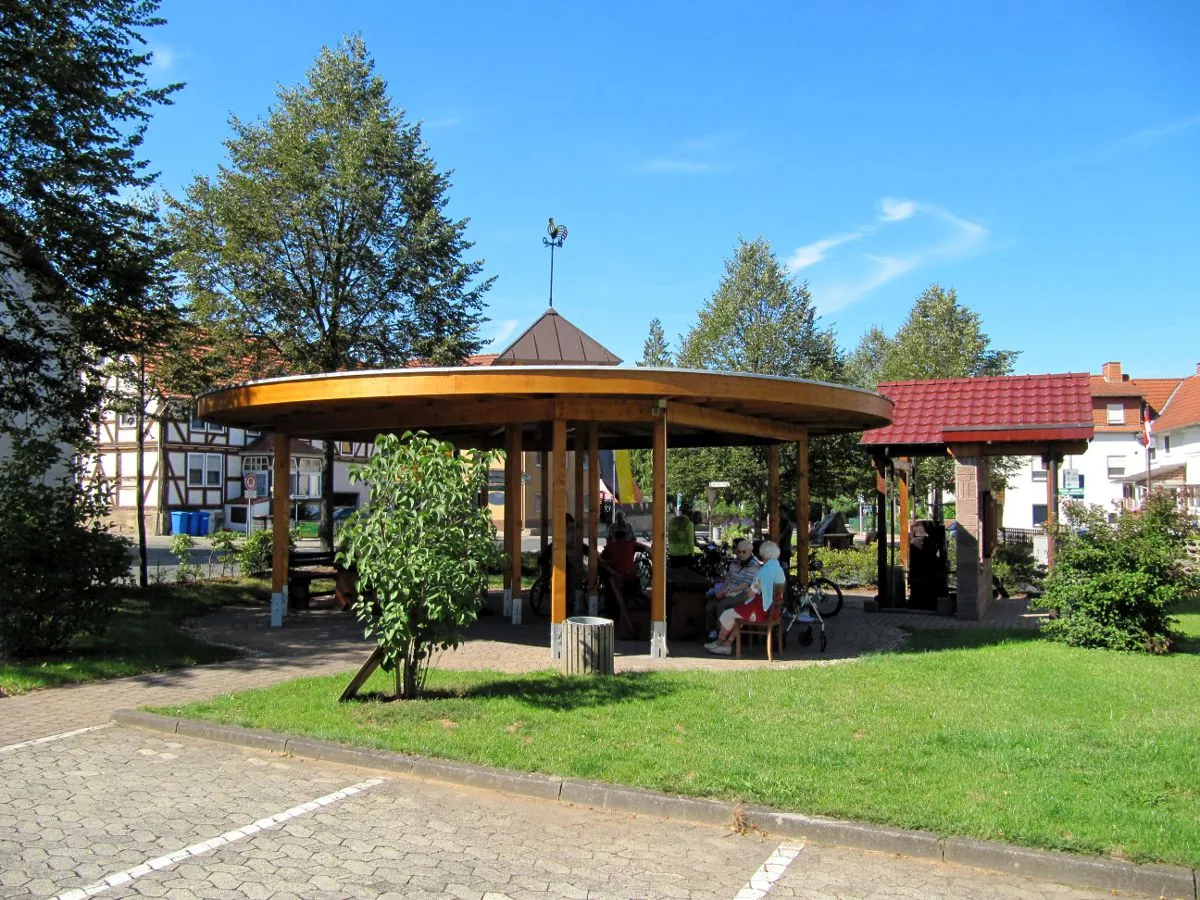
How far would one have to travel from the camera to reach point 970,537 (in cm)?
1390

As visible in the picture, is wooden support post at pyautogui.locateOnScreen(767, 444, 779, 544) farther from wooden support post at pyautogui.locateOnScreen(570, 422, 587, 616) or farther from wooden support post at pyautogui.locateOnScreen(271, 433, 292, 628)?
wooden support post at pyautogui.locateOnScreen(271, 433, 292, 628)

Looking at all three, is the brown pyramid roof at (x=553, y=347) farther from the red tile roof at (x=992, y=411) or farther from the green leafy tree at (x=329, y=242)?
the red tile roof at (x=992, y=411)

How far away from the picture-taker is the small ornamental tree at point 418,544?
720 centimetres

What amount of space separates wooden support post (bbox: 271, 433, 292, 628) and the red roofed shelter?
360 inches

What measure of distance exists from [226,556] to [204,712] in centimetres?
1253

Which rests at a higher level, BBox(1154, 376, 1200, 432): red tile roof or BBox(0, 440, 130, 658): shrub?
BBox(1154, 376, 1200, 432): red tile roof

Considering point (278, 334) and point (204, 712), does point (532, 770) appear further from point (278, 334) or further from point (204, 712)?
point (278, 334)

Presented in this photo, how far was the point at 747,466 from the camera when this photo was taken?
91.5ft

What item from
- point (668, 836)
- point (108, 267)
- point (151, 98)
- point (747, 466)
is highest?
point (151, 98)

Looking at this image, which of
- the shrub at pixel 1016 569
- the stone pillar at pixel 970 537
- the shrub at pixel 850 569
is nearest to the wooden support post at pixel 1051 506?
the stone pillar at pixel 970 537

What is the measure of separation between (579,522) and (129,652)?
639 centimetres

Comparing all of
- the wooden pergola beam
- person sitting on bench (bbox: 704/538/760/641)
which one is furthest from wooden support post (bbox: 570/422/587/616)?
the wooden pergola beam

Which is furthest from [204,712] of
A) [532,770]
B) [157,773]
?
[532,770]

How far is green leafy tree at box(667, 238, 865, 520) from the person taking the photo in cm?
2866
